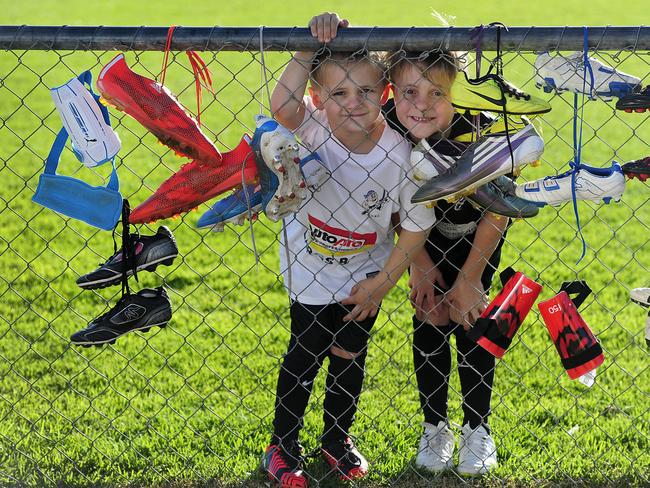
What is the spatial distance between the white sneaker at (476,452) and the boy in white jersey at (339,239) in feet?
1.20

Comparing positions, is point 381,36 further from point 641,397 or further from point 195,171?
point 641,397

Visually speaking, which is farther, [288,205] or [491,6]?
[491,6]

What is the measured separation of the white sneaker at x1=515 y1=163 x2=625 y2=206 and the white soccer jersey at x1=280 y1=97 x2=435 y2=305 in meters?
0.42

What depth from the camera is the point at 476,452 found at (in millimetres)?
3256

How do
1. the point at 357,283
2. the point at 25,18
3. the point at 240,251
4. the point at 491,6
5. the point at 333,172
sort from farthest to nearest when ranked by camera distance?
1. the point at 491,6
2. the point at 25,18
3. the point at 240,251
4. the point at 357,283
5. the point at 333,172

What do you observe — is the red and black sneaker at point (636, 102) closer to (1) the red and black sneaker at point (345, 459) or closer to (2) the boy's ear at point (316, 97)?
(2) the boy's ear at point (316, 97)

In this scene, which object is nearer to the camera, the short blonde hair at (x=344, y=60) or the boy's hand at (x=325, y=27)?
the boy's hand at (x=325, y=27)

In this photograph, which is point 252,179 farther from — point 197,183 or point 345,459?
point 345,459

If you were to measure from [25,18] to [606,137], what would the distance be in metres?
10.2

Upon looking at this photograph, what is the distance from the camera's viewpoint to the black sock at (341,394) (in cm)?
321

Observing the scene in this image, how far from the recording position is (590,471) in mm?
3199

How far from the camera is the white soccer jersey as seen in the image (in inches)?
114

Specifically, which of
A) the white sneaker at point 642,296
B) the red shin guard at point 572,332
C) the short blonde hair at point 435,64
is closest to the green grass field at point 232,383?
the white sneaker at point 642,296

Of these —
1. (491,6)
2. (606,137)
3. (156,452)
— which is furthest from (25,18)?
(156,452)
